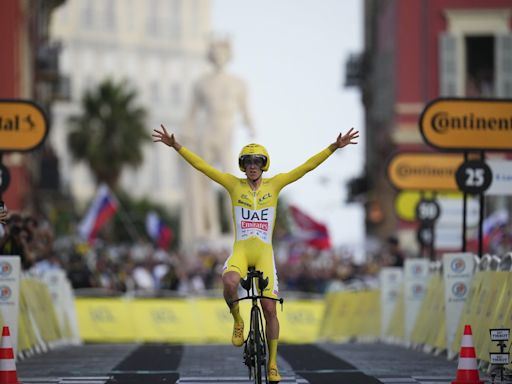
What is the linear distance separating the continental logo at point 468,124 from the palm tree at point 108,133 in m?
59.5

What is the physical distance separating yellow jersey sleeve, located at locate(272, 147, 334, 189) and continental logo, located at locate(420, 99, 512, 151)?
26.7ft

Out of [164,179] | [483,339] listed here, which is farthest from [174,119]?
Answer: [483,339]

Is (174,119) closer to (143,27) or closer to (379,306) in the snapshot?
(143,27)

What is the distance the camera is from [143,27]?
15438cm

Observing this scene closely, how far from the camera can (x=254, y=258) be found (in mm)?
12617

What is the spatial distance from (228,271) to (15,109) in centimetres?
843

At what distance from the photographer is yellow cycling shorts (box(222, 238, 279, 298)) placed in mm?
12484

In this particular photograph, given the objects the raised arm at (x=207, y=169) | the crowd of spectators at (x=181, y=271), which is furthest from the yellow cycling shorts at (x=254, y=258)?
the crowd of spectators at (x=181, y=271)

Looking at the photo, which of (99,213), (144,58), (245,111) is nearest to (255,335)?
(99,213)

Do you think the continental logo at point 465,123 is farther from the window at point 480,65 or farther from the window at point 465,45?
the window at point 480,65

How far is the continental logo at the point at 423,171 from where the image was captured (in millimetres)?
27062

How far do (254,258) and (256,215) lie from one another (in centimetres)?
36

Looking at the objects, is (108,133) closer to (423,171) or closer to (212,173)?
(423,171)

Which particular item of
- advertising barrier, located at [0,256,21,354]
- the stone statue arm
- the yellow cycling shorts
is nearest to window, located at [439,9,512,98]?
the stone statue arm
